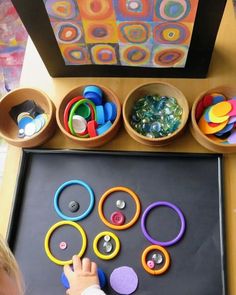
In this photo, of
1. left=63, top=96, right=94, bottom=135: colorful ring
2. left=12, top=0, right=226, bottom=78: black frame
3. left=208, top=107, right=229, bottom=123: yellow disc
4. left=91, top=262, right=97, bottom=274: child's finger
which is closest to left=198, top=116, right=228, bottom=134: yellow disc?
left=208, top=107, right=229, bottom=123: yellow disc

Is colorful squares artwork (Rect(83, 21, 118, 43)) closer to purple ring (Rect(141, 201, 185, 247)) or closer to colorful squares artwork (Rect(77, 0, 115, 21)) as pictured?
colorful squares artwork (Rect(77, 0, 115, 21))

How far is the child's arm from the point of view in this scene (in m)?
0.76

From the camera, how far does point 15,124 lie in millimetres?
951

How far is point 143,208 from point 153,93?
0.87 ft

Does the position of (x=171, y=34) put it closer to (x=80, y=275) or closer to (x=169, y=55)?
(x=169, y=55)

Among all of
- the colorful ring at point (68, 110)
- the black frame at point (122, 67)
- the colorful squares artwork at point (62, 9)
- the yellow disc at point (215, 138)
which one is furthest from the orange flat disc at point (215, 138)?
the colorful squares artwork at point (62, 9)

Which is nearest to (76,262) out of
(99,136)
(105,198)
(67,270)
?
(67,270)

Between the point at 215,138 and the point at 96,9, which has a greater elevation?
the point at 96,9

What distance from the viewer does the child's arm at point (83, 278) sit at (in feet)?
2.49

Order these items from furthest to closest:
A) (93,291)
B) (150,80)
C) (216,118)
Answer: (150,80), (216,118), (93,291)

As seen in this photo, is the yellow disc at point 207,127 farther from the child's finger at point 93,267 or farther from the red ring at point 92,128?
the child's finger at point 93,267

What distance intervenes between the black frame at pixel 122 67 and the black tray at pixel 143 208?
201 millimetres

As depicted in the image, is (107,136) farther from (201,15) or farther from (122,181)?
(201,15)

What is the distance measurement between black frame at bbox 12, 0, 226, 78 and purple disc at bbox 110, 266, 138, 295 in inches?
17.6
